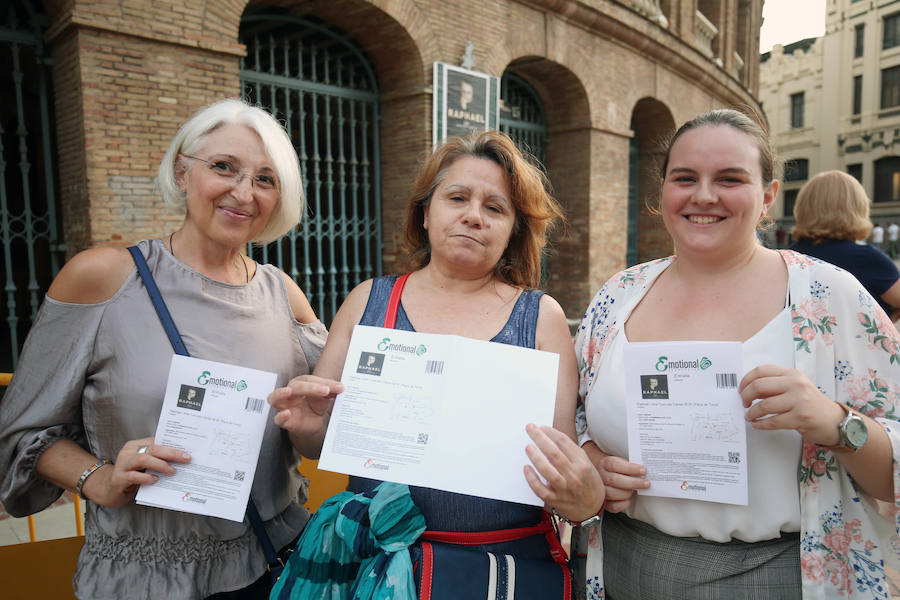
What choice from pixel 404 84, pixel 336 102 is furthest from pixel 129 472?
pixel 336 102

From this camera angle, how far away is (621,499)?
1509 mm

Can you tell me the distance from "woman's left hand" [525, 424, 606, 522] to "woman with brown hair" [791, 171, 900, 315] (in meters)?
2.58

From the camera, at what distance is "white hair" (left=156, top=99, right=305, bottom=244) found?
1.78 metres

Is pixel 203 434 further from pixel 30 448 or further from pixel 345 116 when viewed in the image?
pixel 345 116

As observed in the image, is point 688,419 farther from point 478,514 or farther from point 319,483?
point 319,483

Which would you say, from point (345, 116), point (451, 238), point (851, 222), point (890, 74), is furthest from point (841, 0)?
point (451, 238)

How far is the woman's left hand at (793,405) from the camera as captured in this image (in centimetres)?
130

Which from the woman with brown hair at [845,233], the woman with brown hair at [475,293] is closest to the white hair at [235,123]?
the woman with brown hair at [475,293]

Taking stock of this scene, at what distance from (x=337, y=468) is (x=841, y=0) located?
152 ft

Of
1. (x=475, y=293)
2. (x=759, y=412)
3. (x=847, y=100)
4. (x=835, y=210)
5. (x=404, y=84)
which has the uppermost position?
(x=847, y=100)

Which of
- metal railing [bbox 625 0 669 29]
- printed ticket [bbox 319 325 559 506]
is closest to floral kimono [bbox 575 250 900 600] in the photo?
printed ticket [bbox 319 325 559 506]

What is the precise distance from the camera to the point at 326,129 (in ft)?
26.4

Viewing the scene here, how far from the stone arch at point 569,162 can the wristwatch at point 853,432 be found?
9823 millimetres

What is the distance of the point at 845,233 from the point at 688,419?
2.71 meters
